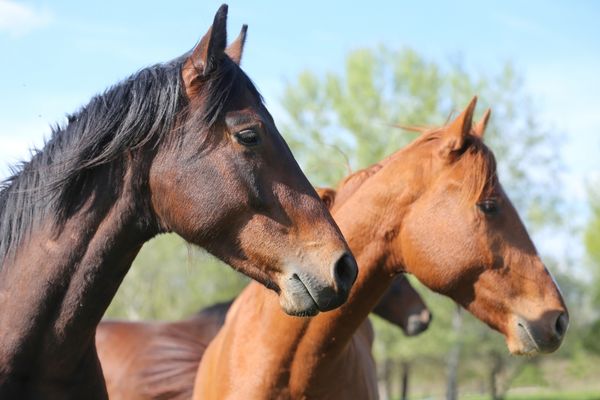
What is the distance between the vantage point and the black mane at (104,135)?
277 cm

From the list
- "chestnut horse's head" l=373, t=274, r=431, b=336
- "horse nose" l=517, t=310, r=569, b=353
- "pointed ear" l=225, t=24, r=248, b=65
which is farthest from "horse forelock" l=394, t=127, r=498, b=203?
"chestnut horse's head" l=373, t=274, r=431, b=336

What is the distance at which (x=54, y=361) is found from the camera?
2707mm

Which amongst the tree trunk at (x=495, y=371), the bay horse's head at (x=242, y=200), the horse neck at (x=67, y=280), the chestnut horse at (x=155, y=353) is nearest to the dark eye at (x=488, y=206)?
the bay horse's head at (x=242, y=200)

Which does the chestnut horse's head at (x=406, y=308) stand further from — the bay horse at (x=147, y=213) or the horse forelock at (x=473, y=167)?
the bay horse at (x=147, y=213)

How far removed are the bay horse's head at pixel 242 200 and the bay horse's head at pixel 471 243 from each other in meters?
1.35

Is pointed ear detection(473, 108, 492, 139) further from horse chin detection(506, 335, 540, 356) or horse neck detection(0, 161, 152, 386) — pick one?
horse neck detection(0, 161, 152, 386)

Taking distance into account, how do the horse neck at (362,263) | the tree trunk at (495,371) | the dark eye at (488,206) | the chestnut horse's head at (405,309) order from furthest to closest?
the tree trunk at (495,371)
the chestnut horse's head at (405,309)
the dark eye at (488,206)
the horse neck at (362,263)

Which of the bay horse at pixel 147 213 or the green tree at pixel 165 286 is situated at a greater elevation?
the bay horse at pixel 147 213

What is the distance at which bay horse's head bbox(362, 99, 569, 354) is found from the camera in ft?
13.0

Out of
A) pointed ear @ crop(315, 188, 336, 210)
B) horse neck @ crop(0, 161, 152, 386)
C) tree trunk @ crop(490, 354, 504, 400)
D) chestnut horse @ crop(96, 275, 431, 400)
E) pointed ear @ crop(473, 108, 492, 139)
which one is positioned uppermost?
horse neck @ crop(0, 161, 152, 386)

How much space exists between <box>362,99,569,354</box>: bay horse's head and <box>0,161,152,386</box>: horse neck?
172 centimetres

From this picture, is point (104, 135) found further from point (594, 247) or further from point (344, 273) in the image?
point (594, 247)

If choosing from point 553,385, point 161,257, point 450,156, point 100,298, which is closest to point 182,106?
point 100,298

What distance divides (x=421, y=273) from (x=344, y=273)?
143 centimetres
